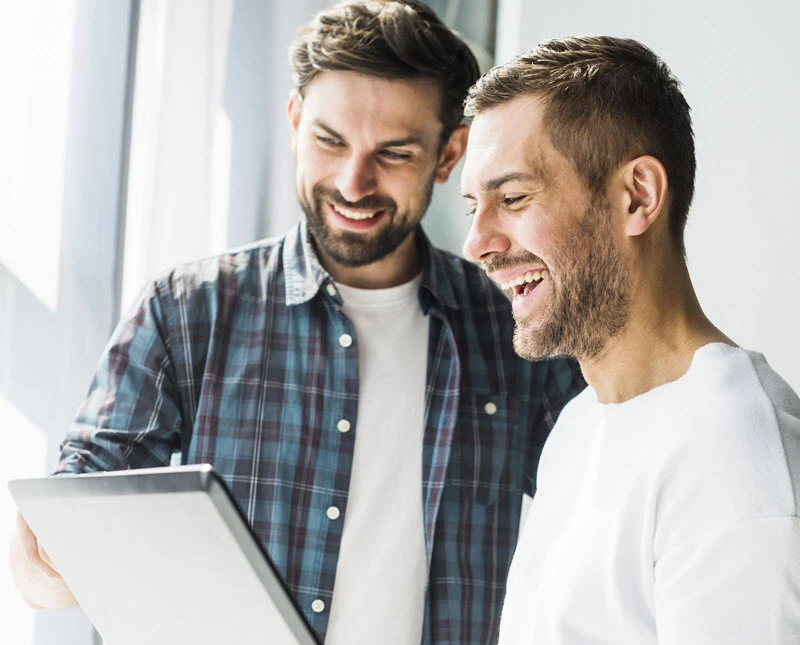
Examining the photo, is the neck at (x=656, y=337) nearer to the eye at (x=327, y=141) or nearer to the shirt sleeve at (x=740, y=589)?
the shirt sleeve at (x=740, y=589)

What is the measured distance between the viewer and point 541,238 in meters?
1.19

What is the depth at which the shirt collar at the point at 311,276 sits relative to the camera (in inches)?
65.1

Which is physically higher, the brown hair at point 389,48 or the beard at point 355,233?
the brown hair at point 389,48

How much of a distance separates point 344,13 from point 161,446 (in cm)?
79

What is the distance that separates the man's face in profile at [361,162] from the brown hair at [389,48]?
2 cm

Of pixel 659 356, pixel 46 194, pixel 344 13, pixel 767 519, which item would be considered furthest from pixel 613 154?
pixel 46 194

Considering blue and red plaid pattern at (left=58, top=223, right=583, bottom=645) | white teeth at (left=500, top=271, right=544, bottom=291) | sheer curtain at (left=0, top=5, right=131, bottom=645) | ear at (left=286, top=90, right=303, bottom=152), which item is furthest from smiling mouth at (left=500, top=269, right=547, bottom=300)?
sheer curtain at (left=0, top=5, right=131, bottom=645)

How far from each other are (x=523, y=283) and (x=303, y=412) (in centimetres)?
51

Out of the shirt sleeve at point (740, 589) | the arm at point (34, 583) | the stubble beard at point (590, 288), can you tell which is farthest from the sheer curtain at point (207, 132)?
the shirt sleeve at point (740, 589)

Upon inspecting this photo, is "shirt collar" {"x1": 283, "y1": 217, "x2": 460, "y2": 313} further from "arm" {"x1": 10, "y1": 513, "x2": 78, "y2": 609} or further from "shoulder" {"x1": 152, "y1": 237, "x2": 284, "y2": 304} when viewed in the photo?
"arm" {"x1": 10, "y1": 513, "x2": 78, "y2": 609}

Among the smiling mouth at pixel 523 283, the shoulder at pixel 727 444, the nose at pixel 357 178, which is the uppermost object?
the nose at pixel 357 178

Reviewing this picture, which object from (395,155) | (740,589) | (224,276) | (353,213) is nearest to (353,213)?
(353,213)

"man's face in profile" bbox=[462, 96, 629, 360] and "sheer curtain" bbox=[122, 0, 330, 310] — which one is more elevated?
"sheer curtain" bbox=[122, 0, 330, 310]

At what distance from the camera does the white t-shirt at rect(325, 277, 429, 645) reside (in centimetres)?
152
